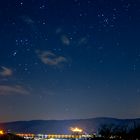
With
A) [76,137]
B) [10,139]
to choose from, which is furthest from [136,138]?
[76,137]

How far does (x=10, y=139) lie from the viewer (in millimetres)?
32500

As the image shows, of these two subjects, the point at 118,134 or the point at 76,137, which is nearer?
the point at 118,134

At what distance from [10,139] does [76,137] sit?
206 ft

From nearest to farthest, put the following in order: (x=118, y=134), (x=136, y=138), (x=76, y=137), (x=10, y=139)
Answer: (x=10, y=139), (x=136, y=138), (x=118, y=134), (x=76, y=137)

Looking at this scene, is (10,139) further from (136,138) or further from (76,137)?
(76,137)

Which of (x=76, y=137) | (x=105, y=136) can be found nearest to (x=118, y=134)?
(x=105, y=136)

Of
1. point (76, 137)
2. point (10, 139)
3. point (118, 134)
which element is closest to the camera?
point (10, 139)

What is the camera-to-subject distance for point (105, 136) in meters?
64.3

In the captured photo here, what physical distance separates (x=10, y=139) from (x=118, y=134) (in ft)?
111

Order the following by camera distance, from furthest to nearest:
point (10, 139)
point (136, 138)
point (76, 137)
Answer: point (76, 137) < point (136, 138) < point (10, 139)

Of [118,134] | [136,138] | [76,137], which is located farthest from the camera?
[76,137]

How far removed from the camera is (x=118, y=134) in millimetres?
62938

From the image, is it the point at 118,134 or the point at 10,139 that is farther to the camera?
the point at 118,134

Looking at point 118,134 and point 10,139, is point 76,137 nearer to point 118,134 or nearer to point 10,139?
point 118,134
